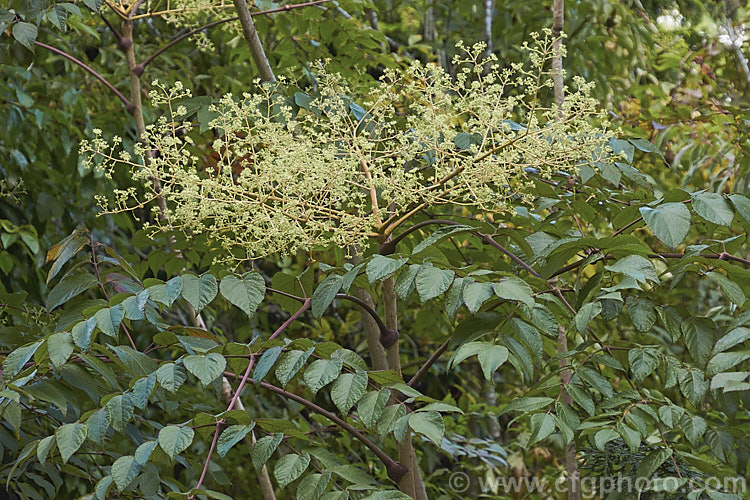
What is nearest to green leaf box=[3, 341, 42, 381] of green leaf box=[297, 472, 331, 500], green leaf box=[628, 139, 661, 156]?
green leaf box=[297, 472, 331, 500]

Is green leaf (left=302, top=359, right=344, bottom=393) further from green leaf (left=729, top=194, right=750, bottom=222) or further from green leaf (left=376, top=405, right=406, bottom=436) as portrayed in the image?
green leaf (left=729, top=194, right=750, bottom=222)

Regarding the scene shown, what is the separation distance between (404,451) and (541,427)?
0.36 meters

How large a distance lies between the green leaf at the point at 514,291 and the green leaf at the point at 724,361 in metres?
0.26

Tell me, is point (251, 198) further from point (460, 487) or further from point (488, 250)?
point (460, 487)

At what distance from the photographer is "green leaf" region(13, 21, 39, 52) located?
1597 millimetres

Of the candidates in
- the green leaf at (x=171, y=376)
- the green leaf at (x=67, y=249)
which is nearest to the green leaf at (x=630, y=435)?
the green leaf at (x=171, y=376)

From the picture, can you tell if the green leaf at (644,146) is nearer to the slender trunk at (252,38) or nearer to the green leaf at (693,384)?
the green leaf at (693,384)

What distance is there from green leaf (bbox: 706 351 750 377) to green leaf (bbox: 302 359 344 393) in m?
0.52

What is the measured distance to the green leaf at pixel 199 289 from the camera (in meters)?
1.21

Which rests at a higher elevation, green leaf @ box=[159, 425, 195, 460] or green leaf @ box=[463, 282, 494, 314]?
green leaf @ box=[463, 282, 494, 314]

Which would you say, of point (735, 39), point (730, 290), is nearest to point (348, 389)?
point (730, 290)

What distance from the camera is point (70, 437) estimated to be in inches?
43.4

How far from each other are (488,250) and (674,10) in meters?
3.70

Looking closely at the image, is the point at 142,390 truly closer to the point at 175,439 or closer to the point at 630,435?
the point at 175,439
